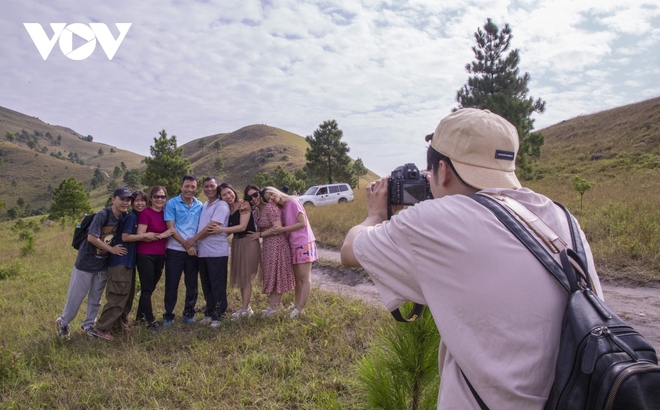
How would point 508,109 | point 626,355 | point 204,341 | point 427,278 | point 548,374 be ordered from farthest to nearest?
1. point 508,109
2. point 204,341
3. point 427,278
4. point 548,374
5. point 626,355

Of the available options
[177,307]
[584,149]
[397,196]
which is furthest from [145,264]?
[584,149]

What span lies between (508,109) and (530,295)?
1849 cm

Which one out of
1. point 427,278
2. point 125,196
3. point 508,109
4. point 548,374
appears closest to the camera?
point 548,374

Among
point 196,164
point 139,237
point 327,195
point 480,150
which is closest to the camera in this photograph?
point 480,150

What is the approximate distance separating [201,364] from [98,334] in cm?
181

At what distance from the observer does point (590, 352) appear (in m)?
0.81

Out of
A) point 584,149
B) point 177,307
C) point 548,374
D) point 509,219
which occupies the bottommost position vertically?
point 177,307

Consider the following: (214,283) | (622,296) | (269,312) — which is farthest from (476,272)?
(622,296)

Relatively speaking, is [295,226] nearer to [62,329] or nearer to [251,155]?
[62,329]

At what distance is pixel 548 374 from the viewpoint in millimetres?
924

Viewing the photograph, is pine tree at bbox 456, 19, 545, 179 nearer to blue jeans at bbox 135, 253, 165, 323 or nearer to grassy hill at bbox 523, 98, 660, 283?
grassy hill at bbox 523, 98, 660, 283

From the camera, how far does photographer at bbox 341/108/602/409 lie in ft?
3.05

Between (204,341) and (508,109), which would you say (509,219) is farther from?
(508,109)

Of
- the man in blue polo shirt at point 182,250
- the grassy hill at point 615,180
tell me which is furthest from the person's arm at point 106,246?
the grassy hill at point 615,180
